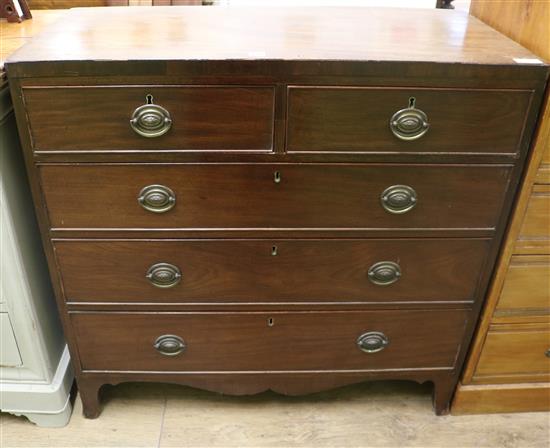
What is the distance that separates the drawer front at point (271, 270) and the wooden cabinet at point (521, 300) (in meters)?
0.10

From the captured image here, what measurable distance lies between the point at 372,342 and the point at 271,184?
507 millimetres

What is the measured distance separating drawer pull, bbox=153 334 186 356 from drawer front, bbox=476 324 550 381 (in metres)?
0.77

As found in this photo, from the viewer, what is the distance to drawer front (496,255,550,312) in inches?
50.9

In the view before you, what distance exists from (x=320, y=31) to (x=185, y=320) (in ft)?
2.41

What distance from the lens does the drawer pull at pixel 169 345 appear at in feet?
4.41

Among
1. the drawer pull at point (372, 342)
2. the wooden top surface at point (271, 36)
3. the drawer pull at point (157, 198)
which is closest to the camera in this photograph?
the wooden top surface at point (271, 36)

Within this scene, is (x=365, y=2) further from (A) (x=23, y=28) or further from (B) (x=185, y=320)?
(B) (x=185, y=320)

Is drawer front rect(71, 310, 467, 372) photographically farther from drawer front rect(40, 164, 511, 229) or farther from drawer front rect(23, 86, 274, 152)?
drawer front rect(23, 86, 274, 152)

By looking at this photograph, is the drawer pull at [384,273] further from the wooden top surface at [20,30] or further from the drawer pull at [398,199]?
the wooden top surface at [20,30]

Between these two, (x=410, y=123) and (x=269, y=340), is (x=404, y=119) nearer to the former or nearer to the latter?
(x=410, y=123)

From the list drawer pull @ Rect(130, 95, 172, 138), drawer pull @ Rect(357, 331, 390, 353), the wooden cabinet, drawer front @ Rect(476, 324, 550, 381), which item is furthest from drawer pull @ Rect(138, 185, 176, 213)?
drawer front @ Rect(476, 324, 550, 381)

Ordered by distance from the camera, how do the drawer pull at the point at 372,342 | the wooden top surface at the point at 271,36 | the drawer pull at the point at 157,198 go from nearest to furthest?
the wooden top surface at the point at 271,36 < the drawer pull at the point at 157,198 < the drawer pull at the point at 372,342

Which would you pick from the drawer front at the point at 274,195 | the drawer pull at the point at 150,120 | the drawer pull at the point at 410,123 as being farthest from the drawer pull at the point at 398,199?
the drawer pull at the point at 150,120

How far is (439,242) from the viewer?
1235 mm
